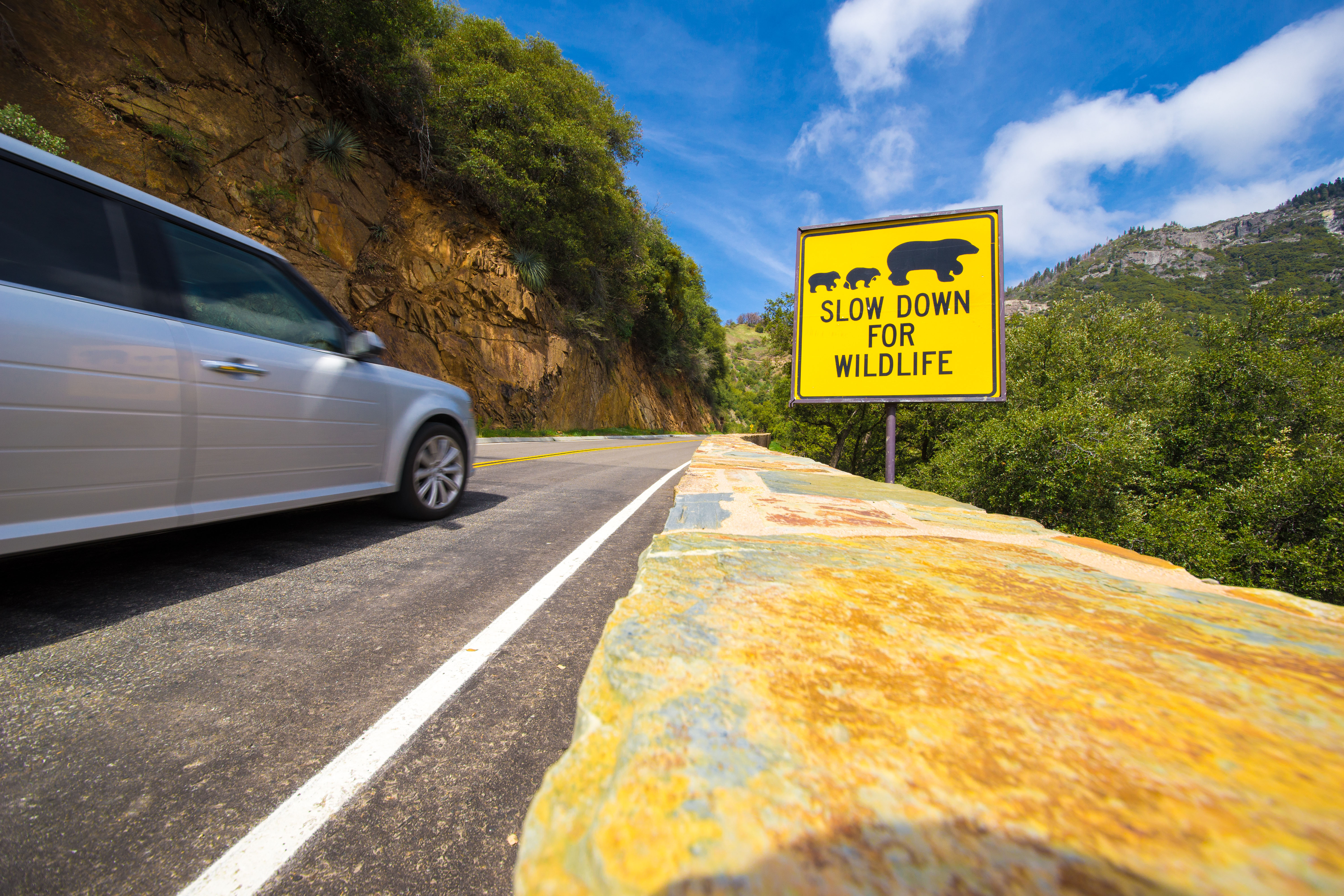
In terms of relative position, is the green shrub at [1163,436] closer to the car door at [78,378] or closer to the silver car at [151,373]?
the silver car at [151,373]

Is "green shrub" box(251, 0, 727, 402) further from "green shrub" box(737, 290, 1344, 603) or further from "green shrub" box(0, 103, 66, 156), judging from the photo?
"green shrub" box(737, 290, 1344, 603)

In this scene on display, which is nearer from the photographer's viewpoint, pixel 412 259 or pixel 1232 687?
pixel 1232 687

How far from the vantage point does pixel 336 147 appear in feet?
47.4

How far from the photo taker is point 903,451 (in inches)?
834

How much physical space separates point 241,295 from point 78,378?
0.91 meters

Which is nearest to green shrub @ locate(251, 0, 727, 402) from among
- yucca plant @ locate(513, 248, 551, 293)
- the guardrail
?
yucca plant @ locate(513, 248, 551, 293)

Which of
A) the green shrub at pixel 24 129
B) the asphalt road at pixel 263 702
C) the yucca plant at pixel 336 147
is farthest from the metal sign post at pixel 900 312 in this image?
the yucca plant at pixel 336 147

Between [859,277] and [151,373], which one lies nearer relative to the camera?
[151,373]

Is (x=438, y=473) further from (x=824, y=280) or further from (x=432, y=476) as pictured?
(x=824, y=280)

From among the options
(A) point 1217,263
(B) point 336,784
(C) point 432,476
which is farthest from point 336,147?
(A) point 1217,263

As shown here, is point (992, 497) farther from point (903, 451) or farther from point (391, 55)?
point (391, 55)

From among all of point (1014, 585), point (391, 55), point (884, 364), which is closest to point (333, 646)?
point (1014, 585)

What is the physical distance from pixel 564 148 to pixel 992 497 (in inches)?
729

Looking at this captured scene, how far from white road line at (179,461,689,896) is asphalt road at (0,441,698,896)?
1.3 inches
